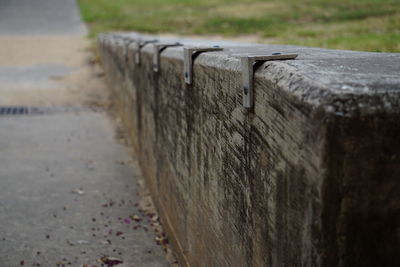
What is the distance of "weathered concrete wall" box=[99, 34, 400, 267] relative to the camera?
1.54 metres

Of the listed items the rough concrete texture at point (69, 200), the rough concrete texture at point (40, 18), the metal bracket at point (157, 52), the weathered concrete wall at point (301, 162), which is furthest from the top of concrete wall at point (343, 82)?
the rough concrete texture at point (40, 18)

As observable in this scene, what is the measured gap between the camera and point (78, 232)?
4867mm

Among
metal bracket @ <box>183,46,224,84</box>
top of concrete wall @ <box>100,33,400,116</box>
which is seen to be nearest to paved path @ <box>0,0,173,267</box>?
metal bracket @ <box>183,46,224,84</box>

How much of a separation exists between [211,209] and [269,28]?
54.4 ft

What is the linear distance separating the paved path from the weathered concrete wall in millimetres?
1728

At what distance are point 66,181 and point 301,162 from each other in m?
5.10

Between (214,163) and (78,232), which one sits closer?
(214,163)

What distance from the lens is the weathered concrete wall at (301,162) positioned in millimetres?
1541

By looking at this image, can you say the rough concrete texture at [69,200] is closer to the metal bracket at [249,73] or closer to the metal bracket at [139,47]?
the metal bracket at [139,47]

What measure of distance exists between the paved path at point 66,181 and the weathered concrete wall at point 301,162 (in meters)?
1.73

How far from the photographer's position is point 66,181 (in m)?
6.41

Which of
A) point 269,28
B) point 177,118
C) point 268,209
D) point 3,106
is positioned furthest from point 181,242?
point 269,28

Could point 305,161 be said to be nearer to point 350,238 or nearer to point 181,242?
point 350,238

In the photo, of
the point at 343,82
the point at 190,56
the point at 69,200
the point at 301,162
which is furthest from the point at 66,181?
the point at 343,82
